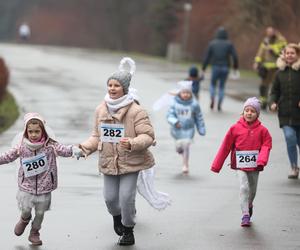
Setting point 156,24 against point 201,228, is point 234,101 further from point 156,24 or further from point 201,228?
point 156,24

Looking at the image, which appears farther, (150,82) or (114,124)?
(150,82)

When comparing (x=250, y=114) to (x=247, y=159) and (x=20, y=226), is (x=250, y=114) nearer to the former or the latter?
(x=247, y=159)

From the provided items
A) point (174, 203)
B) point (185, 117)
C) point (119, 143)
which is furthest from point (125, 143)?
point (185, 117)

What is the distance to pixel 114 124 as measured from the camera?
32.0 feet

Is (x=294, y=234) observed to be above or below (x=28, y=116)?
below

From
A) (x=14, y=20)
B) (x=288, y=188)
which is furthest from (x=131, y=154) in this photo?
(x=14, y=20)

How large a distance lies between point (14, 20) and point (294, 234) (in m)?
91.1

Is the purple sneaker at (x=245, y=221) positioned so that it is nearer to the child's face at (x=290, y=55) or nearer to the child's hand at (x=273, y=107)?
the child's hand at (x=273, y=107)

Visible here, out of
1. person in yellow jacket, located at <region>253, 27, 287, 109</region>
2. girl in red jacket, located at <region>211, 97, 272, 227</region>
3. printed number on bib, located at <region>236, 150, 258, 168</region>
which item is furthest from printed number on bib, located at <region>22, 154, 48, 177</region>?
person in yellow jacket, located at <region>253, 27, 287, 109</region>

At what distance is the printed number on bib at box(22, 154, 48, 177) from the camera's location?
9.64 meters

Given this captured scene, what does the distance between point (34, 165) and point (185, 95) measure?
18.3 ft

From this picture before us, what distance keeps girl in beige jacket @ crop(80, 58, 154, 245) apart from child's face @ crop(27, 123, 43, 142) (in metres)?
0.40

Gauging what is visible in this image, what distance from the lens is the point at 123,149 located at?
9688 millimetres

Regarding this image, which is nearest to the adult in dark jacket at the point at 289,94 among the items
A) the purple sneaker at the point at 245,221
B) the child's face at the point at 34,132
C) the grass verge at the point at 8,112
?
the purple sneaker at the point at 245,221
